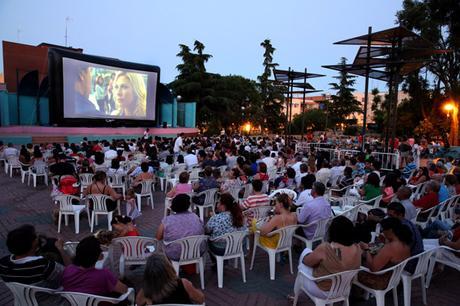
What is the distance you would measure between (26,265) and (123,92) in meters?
21.7

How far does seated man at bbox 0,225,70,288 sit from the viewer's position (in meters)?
2.67

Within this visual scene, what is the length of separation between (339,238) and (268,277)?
165 cm

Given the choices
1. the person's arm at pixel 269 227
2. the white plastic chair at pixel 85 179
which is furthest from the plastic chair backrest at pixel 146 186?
the person's arm at pixel 269 227

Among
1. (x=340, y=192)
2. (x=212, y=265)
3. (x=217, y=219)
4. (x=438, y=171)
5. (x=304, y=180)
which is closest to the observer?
(x=217, y=219)

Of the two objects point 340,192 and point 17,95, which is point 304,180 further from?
point 17,95

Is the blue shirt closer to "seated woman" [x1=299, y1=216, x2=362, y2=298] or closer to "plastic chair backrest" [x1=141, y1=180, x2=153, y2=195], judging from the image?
"seated woman" [x1=299, y1=216, x2=362, y2=298]

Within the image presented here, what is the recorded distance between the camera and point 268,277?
168 inches

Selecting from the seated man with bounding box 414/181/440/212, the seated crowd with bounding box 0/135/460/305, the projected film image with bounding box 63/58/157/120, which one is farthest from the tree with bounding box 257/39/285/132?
the seated man with bounding box 414/181/440/212

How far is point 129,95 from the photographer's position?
23297mm

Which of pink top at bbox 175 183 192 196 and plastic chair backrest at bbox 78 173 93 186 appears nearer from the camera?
pink top at bbox 175 183 192 196

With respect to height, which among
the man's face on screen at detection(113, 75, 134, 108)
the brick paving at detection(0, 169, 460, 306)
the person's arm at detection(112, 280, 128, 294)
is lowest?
the brick paving at detection(0, 169, 460, 306)

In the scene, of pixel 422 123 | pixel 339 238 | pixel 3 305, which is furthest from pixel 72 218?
pixel 422 123

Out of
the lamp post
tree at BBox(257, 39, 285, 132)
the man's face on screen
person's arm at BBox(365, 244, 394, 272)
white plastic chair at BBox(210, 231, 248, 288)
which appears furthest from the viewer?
tree at BBox(257, 39, 285, 132)

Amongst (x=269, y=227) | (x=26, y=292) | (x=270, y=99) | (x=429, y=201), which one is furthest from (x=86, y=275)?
(x=270, y=99)
